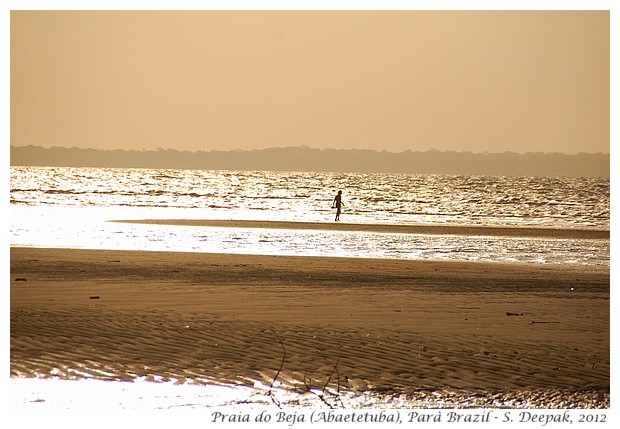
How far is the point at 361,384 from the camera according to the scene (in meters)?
8.98

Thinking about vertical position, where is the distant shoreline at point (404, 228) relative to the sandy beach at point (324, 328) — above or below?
below

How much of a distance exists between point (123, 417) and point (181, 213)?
1350 inches

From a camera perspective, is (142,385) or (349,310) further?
(349,310)

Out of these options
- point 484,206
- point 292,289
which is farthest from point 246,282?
point 484,206

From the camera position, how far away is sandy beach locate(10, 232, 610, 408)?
30.2 feet

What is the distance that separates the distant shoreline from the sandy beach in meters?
14.0

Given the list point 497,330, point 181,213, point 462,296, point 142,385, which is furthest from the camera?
point 181,213

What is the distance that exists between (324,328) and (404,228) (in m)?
23.4

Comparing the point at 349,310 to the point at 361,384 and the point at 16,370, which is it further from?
the point at 16,370

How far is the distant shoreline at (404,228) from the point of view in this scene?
32.9 meters

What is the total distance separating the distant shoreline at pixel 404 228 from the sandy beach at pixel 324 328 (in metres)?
14.0

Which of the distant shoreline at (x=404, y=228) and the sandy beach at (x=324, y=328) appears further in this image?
the distant shoreline at (x=404, y=228)

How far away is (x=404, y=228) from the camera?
34844mm

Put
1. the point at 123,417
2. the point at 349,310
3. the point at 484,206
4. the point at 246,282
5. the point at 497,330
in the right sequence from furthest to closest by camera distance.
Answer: the point at 484,206 < the point at 246,282 < the point at 349,310 < the point at 497,330 < the point at 123,417
